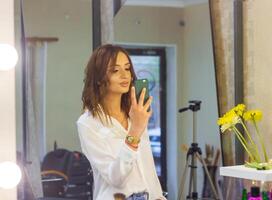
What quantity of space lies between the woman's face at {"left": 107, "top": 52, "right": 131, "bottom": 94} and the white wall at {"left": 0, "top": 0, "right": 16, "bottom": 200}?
168mm

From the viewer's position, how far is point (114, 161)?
2.30 ft

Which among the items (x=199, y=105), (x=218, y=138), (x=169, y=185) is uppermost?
(x=199, y=105)

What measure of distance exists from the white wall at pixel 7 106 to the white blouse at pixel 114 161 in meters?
0.12

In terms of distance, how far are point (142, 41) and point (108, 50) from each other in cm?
75

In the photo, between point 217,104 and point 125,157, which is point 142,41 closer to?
point 217,104

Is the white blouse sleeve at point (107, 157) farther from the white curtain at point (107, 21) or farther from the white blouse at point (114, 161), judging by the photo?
the white curtain at point (107, 21)

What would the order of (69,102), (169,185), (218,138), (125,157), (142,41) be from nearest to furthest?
(125,157), (69,102), (169,185), (218,138), (142,41)

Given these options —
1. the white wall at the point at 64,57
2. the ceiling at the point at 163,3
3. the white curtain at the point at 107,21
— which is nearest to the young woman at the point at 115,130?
the white wall at the point at 64,57

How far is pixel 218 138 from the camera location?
1388 mm

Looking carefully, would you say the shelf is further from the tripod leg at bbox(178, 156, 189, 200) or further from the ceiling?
the ceiling

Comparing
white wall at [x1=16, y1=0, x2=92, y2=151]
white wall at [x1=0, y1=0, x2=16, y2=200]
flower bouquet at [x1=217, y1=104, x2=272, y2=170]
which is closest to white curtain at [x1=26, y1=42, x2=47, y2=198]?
white wall at [x1=16, y1=0, x2=92, y2=151]

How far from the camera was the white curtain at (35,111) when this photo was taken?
94cm

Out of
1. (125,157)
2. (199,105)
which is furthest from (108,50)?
(199,105)

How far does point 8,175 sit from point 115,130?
196 millimetres
